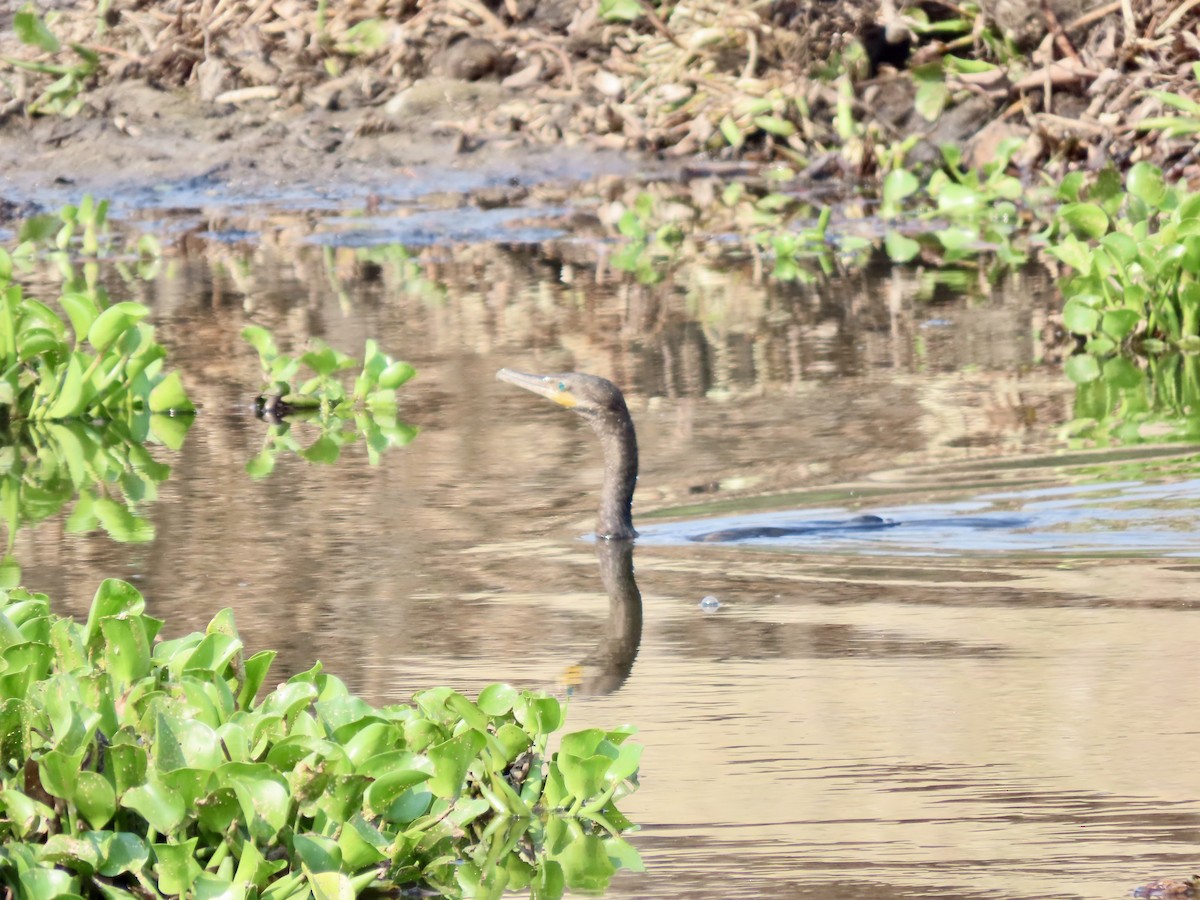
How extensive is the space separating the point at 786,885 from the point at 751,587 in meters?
2.70

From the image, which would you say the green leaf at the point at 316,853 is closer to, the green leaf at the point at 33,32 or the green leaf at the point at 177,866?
the green leaf at the point at 177,866

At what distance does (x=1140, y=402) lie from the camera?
9.12m

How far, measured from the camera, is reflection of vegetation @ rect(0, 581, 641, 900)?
12.6ft

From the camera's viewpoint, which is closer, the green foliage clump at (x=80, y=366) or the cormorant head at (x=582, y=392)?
the cormorant head at (x=582, y=392)

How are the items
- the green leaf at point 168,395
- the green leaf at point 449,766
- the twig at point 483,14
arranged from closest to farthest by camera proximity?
the green leaf at point 449,766, the green leaf at point 168,395, the twig at point 483,14

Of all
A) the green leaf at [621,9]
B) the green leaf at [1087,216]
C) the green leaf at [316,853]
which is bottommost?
the green leaf at [316,853]

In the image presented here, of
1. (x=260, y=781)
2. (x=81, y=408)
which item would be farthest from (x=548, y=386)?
(x=260, y=781)

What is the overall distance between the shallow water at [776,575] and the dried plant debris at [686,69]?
476cm

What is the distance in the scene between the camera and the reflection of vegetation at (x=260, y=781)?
384 cm

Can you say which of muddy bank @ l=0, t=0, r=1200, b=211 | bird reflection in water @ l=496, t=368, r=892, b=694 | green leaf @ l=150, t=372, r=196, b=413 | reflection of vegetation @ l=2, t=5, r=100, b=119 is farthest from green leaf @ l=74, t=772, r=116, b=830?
reflection of vegetation @ l=2, t=5, r=100, b=119

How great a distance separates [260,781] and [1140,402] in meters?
5.92

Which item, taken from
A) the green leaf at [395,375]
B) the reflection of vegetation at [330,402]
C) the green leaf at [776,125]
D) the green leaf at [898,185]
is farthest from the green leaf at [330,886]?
the green leaf at [776,125]

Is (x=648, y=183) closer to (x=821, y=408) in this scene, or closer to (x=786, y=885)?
(x=821, y=408)

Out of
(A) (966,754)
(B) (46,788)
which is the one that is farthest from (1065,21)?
(B) (46,788)
